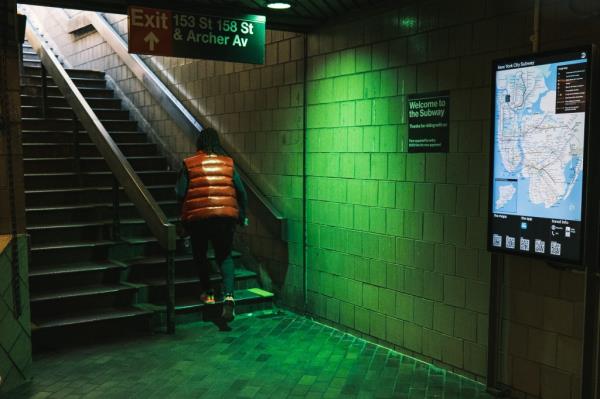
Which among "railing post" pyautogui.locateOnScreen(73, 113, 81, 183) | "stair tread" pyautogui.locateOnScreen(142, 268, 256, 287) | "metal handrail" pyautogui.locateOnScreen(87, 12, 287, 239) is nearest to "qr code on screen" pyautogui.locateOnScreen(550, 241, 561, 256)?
"metal handrail" pyautogui.locateOnScreen(87, 12, 287, 239)

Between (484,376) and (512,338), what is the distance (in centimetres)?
45

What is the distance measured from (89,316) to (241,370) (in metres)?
1.70

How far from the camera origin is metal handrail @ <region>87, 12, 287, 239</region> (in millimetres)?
7076

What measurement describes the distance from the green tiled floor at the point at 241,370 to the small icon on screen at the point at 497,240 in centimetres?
116

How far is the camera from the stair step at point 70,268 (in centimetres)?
598

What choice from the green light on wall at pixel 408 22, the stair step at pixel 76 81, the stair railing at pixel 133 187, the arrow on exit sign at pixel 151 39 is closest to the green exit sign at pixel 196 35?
the arrow on exit sign at pixel 151 39

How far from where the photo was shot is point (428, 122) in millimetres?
5055

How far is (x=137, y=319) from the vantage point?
589 cm

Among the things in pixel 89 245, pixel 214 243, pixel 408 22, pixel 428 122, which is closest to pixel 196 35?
pixel 408 22

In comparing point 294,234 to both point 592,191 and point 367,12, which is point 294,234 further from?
point 592,191

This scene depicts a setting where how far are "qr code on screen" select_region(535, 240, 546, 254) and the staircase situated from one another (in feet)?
11.7

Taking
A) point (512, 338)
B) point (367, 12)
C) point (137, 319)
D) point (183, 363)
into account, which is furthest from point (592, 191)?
point (137, 319)

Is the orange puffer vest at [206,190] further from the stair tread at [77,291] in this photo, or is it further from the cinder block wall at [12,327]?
the cinder block wall at [12,327]

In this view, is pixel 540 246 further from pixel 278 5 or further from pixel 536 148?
pixel 278 5
